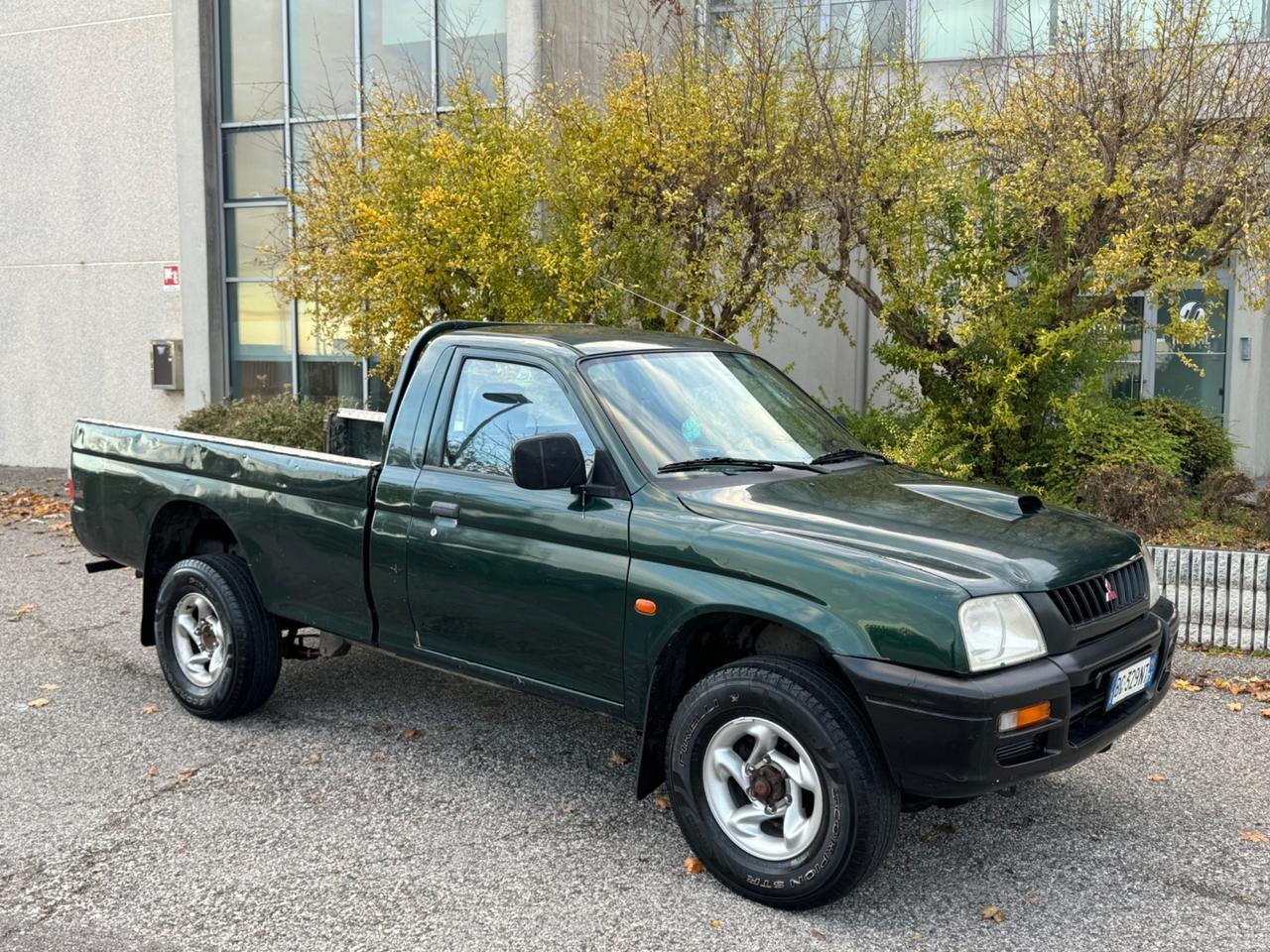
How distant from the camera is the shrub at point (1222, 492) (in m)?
8.52

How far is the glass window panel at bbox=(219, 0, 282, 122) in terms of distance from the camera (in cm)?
1438

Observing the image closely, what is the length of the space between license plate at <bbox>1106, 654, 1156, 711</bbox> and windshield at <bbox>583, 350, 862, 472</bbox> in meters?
1.40

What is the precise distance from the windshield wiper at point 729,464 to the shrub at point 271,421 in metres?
6.91

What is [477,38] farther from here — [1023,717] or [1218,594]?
[1023,717]

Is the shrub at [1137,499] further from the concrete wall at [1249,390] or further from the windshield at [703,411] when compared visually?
the concrete wall at [1249,390]

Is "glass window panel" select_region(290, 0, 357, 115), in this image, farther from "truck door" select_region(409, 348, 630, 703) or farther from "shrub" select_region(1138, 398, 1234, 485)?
"truck door" select_region(409, 348, 630, 703)

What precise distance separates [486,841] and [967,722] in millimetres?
1890

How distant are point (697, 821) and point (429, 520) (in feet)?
5.28

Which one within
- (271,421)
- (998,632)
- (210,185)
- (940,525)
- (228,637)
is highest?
(210,185)

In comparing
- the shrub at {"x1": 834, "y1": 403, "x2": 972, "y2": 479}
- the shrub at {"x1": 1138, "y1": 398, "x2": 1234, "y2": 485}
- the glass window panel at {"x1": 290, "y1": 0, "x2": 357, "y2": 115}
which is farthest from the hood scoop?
the glass window panel at {"x1": 290, "y1": 0, "x2": 357, "y2": 115}

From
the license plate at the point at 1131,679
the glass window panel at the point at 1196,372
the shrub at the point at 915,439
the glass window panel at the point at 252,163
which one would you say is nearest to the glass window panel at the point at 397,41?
the glass window panel at the point at 252,163

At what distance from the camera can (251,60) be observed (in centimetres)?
1454

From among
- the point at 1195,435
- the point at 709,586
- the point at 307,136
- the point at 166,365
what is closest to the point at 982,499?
the point at 709,586

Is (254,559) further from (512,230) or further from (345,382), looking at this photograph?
(345,382)
